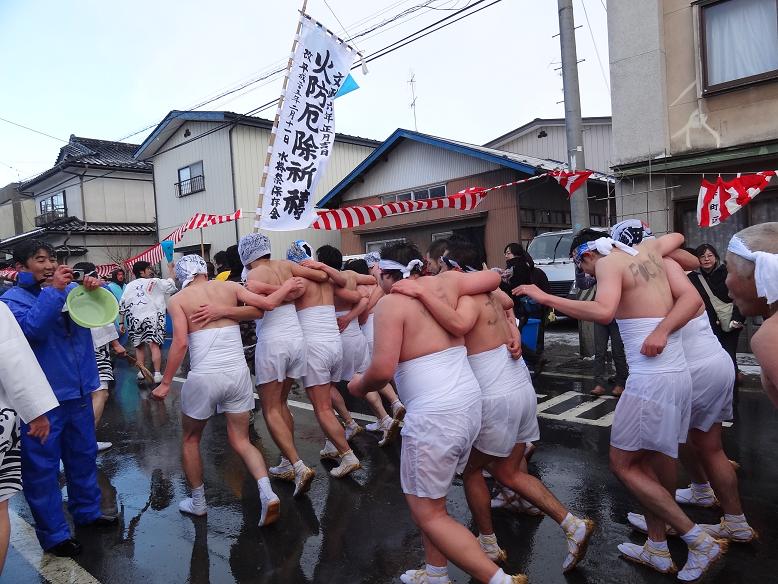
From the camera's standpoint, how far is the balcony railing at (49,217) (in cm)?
2581

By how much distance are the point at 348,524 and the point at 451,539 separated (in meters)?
1.45

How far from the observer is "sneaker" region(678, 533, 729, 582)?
2.96 meters

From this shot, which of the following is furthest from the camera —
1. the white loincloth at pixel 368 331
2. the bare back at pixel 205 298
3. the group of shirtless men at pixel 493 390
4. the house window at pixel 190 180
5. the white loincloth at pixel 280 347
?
the house window at pixel 190 180

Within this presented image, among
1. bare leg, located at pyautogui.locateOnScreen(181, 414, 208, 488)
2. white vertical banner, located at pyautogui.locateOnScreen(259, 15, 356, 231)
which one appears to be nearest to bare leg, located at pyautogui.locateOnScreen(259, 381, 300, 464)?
bare leg, located at pyautogui.locateOnScreen(181, 414, 208, 488)

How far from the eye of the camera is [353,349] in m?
5.89

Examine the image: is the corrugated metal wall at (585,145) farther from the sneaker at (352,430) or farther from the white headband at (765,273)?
the white headband at (765,273)

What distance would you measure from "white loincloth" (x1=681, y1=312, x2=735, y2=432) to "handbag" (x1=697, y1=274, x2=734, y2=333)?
302 centimetres

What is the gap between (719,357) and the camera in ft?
11.5

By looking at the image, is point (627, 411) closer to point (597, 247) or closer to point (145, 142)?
point (597, 247)

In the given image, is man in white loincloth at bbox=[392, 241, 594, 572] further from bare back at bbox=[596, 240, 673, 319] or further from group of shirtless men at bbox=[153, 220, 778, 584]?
bare back at bbox=[596, 240, 673, 319]

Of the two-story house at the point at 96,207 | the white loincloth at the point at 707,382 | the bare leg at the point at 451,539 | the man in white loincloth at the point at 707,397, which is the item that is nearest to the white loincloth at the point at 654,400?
the man in white loincloth at the point at 707,397

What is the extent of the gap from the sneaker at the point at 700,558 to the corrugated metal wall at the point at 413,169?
13181 millimetres

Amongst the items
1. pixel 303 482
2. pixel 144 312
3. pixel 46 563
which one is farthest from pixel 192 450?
pixel 144 312

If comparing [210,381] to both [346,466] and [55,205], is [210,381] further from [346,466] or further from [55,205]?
[55,205]
